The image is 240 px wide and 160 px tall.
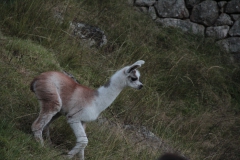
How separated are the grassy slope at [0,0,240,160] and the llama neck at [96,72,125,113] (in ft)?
1.81

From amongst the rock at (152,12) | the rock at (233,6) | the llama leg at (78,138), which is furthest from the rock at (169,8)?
the llama leg at (78,138)

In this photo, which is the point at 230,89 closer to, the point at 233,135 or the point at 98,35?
the point at 233,135

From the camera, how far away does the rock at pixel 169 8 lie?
13180 mm

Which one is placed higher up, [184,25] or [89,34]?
[89,34]

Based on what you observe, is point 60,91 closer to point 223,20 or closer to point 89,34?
point 89,34

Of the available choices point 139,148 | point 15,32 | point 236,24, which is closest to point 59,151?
point 139,148

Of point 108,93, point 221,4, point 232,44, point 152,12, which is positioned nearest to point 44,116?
point 108,93

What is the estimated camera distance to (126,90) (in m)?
8.84

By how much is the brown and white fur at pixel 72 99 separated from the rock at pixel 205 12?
24.4 feet

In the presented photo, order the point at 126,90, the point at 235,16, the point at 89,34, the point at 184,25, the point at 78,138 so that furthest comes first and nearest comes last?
the point at 235,16
the point at 184,25
the point at 89,34
the point at 126,90
the point at 78,138

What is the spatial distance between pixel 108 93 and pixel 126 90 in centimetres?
269

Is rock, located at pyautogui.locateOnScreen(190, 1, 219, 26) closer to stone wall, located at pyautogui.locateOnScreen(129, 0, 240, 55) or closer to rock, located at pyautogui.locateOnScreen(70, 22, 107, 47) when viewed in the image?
stone wall, located at pyautogui.locateOnScreen(129, 0, 240, 55)

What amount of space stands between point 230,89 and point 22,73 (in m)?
5.65

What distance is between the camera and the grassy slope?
6.41 m
